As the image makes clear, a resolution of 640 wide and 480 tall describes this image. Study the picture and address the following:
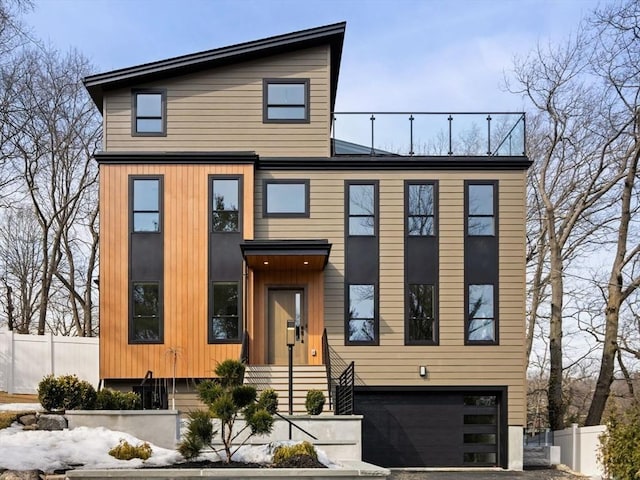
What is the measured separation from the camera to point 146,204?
57.7ft

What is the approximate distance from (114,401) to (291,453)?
14.5 ft

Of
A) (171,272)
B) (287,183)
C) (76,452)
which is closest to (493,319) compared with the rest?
(287,183)

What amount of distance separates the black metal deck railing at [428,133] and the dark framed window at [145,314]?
18.7 ft

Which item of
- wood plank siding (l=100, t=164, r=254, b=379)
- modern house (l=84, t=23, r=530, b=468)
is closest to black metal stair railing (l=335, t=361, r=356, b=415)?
modern house (l=84, t=23, r=530, b=468)

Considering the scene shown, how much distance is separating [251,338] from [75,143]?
14.3 m

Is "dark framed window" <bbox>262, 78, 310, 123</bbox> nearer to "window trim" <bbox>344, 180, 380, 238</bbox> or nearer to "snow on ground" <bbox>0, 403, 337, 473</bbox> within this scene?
→ "window trim" <bbox>344, 180, 380, 238</bbox>

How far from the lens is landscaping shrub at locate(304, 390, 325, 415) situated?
48.2 ft

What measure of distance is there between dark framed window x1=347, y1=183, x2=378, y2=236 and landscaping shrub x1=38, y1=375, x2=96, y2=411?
25.6 ft

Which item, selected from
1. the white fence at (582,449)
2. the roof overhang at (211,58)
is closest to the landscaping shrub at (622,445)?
the white fence at (582,449)

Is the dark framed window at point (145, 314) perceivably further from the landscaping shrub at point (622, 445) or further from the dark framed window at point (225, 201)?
the landscaping shrub at point (622, 445)

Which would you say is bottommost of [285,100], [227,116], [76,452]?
[76,452]

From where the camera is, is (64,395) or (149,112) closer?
(64,395)

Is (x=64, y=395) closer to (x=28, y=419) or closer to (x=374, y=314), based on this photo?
(x=28, y=419)

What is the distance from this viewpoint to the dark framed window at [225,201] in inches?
692
